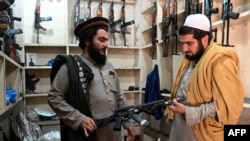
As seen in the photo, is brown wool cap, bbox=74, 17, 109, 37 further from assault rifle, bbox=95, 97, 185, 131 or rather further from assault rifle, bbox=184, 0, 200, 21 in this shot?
assault rifle, bbox=184, 0, 200, 21

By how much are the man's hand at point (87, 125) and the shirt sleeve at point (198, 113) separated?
1.80ft

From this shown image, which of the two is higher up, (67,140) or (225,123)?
(225,123)

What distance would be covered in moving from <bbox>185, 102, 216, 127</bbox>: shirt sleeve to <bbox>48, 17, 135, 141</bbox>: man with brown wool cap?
529 millimetres

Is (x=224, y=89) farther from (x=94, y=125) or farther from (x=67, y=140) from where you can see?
(x=67, y=140)

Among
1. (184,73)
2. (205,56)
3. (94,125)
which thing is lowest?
(94,125)

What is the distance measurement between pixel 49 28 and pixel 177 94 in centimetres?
280

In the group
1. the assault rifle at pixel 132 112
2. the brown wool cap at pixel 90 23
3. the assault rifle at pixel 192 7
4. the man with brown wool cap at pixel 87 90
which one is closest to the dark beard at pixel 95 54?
the man with brown wool cap at pixel 87 90

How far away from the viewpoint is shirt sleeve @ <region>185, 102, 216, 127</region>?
1.35 m

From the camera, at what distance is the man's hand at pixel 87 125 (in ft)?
4.80

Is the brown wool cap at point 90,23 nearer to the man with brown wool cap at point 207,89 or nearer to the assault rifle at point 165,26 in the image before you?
the man with brown wool cap at point 207,89

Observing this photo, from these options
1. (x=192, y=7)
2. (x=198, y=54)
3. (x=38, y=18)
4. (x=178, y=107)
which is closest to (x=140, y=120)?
(x=178, y=107)

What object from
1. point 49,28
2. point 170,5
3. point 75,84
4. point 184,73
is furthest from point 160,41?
point 75,84

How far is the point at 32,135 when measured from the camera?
9.56ft

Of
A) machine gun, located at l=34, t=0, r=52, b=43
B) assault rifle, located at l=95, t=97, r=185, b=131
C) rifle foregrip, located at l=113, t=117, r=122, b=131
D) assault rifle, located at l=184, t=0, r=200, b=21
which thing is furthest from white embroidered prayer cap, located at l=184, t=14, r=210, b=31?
machine gun, located at l=34, t=0, r=52, b=43
